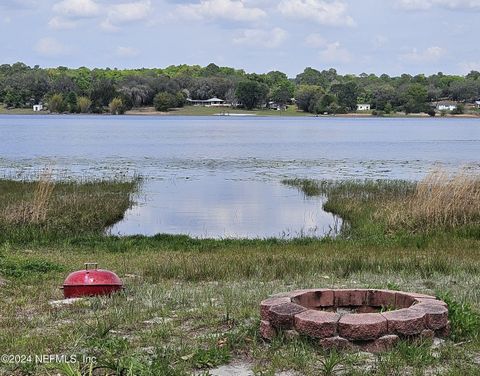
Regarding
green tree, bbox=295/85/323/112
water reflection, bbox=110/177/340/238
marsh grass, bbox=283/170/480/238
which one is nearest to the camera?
marsh grass, bbox=283/170/480/238

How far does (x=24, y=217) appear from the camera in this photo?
1981 cm

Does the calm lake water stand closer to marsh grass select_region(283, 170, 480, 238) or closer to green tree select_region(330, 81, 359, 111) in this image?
marsh grass select_region(283, 170, 480, 238)

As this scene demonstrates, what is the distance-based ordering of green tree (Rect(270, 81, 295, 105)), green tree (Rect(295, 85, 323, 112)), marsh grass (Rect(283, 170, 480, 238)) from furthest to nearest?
green tree (Rect(270, 81, 295, 105)) < green tree (Rect(295, 85, 323, 112)) < marsh grass (Rect(283, 170, 480, 238))

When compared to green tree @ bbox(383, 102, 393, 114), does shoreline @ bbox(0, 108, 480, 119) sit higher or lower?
lower

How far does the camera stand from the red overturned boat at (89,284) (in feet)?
32.5

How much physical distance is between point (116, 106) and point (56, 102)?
1659 centimetres

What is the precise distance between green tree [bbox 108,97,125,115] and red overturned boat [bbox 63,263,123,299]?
161382mm

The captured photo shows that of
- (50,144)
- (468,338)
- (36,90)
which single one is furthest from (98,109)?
(468,338)

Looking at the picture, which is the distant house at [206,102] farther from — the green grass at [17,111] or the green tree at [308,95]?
the green grass at [17,111]

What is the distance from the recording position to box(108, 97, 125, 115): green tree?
169 m

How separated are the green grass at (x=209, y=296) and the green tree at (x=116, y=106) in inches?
6009

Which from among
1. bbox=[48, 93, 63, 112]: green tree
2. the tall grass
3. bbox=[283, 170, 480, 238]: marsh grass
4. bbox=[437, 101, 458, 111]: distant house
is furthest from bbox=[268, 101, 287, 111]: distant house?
the tall grass

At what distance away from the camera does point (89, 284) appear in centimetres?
989

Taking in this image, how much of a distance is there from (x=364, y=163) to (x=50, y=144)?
32833 millimetres
